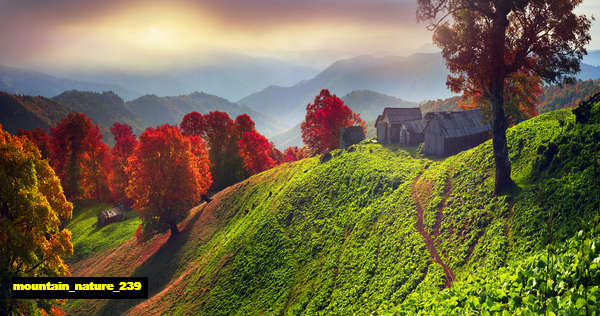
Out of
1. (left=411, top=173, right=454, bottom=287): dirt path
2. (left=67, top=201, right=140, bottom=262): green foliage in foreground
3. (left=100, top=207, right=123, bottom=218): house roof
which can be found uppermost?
(left=411, top=173, right=454, bottom=287): dirt path

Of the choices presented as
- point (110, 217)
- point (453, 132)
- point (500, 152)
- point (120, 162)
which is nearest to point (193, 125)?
point (120, 162)

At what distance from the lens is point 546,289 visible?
28.7 ft

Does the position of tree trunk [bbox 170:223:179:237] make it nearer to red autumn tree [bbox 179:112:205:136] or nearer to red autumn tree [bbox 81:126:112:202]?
red autumn tree [bbox 179:112:205:136]

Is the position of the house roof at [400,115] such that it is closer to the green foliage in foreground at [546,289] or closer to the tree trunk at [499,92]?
the tree trunk at [499,92]

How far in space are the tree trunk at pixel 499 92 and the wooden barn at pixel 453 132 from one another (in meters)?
16.6

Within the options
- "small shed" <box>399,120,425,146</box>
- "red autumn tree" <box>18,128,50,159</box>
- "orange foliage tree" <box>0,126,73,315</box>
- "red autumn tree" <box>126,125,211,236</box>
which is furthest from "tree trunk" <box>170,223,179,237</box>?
"red autumn tree" <box>18,128,50,159</box>

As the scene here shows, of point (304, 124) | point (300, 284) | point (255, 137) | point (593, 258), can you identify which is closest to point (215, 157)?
point (255, 137)

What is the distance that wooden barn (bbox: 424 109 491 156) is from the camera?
119 ft

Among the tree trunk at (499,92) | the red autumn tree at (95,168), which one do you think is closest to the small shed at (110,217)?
the red autumn tree at (95,168)

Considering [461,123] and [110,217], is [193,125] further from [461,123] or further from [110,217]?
[461,123]

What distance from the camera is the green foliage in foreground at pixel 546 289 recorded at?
7609mm

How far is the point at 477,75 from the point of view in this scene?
760 inches

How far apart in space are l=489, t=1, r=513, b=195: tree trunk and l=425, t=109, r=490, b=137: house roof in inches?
679

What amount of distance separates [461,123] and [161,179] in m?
42.8
